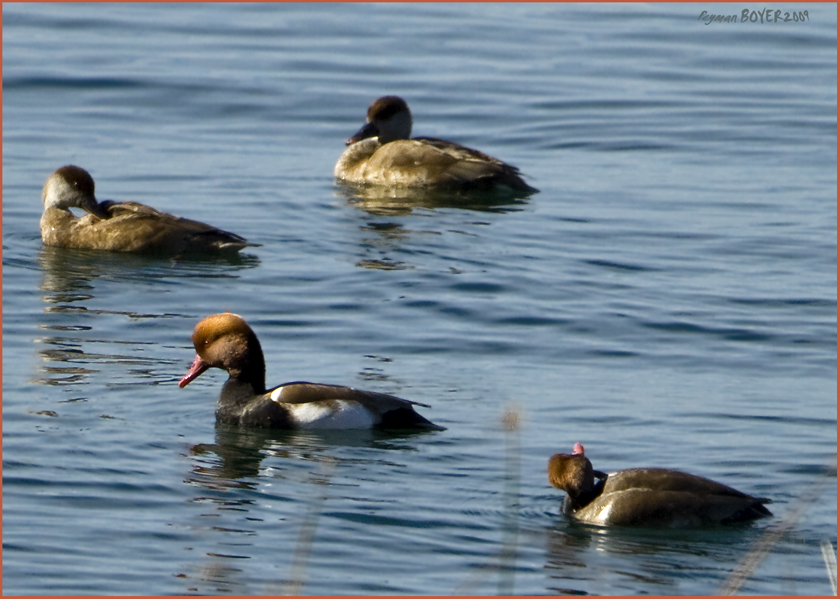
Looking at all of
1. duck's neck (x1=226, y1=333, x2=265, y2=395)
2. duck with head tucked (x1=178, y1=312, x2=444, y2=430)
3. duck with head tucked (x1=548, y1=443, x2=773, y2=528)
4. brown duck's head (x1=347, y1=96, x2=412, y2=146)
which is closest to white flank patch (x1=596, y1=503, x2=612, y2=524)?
duck with head tucked (x1=548, y1=443, x2=773, y2=528)

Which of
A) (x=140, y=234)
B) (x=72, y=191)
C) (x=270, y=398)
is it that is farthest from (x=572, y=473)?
(x=72, y=191)

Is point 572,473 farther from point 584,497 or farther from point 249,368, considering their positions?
point 249,368

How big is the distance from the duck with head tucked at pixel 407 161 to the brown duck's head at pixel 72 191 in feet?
12.3

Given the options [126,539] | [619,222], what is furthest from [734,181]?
[126,539]

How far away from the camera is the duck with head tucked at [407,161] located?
16.7 metres

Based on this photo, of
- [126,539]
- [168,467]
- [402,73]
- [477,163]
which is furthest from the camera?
[402,73]

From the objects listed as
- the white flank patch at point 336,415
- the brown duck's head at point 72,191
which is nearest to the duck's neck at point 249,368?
the white flank patch at point 336,415

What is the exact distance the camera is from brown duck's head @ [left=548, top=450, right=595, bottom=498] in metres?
8.55

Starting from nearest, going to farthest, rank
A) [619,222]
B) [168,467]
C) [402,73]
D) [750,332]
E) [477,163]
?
[168,467]
[750,332]
[619,222]
[477,163]
[402,73]

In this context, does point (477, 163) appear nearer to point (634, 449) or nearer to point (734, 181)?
point (734, 181)

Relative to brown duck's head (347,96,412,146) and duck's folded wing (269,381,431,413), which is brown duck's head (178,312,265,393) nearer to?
duck's folded wing (269,381,431,413)

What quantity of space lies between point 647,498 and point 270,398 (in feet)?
9.12

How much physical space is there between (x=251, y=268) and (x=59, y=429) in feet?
14.1

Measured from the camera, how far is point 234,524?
8312 mm
